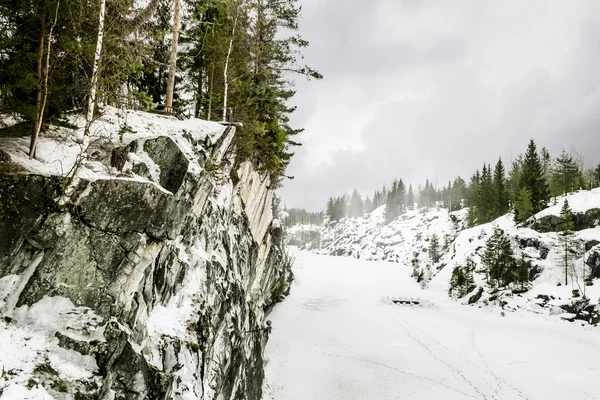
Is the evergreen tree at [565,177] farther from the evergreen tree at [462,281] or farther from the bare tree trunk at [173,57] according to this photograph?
the bare tree trunk at [173,57]

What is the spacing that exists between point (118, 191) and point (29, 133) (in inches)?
156

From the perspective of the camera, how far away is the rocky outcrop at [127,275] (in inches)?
279

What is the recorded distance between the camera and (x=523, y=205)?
173ft

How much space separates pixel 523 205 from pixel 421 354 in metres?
40.4

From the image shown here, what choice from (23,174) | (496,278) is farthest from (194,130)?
(496,278)

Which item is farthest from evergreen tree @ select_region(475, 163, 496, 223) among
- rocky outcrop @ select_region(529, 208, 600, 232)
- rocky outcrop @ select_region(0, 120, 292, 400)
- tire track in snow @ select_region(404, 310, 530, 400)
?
rocky outcrop @ select_region(0, 120, 292, 400)

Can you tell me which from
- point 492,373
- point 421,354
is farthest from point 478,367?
point 421,354

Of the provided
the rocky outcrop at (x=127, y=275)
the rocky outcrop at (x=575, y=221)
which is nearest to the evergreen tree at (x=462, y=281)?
the rocky outcrop at (x=575, y=221)

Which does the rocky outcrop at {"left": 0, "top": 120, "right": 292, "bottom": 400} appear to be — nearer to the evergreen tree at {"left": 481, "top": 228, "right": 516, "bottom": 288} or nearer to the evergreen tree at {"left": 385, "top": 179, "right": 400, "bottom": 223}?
the evergreen tree at {"left": 481, "top": 228, "right": 516, "bottom": 288}

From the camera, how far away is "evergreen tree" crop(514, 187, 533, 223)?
172 feet

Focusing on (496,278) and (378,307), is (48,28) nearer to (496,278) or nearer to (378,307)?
(378,307)

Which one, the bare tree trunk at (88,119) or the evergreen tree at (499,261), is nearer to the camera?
the bare tree trunk at (88,119)

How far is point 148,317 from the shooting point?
9.41m

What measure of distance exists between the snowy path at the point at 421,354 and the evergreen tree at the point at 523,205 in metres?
21.5
